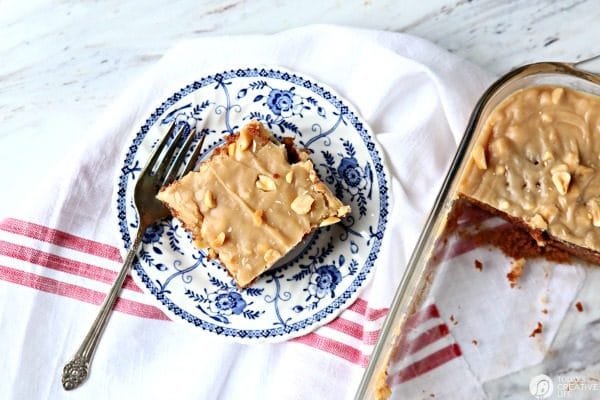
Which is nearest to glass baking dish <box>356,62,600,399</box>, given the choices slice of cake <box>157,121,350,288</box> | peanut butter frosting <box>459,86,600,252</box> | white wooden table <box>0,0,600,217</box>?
peanut butter frosting <box>459,86,600,252</box>

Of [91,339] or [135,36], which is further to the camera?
[135,36]

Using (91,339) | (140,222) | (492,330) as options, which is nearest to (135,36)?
(140,222)

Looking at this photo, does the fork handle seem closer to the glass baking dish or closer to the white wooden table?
the white wooden table

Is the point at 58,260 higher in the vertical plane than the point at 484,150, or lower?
lower

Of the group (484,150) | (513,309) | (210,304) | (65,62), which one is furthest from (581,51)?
(65,62)

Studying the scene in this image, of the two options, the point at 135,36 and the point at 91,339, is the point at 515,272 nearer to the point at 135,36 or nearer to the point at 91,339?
the point at 91,339

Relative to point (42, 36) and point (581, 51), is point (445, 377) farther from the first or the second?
point (42, 36)
